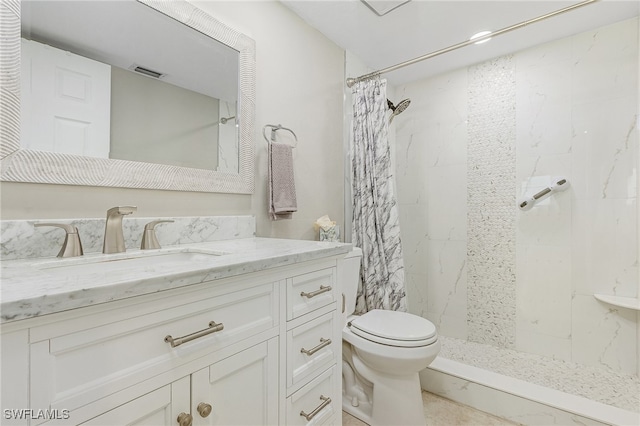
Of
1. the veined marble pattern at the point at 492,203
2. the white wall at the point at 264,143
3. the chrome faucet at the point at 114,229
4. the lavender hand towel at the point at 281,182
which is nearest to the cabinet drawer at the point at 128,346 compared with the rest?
the chrome faucet at the point at 114,229

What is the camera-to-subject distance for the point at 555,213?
214cm

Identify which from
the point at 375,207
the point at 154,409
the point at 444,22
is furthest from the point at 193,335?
the point at 444,22

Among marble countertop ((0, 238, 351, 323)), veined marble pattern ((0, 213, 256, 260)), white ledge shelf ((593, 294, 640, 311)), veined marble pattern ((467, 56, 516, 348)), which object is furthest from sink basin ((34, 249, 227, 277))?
white ledge shelf ((593, 294, 640, 311))

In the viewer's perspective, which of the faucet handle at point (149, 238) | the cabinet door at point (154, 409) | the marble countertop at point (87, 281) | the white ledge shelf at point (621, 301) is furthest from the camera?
the white ledge shelf at point (621, 301)

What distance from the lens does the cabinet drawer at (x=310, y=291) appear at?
988 millimetres

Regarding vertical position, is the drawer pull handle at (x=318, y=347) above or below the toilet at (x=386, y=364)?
above

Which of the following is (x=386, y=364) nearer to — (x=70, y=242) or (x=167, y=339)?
(x=167, y=339)

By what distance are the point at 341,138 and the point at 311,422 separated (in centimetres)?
178

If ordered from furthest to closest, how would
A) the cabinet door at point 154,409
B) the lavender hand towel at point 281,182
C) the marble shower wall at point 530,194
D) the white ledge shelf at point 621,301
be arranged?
1. the marble shower wall at point 530,194
2. the white ledge shelf at point 621,301
3. the lavender hand towel at point 281,182
4. the cabinet door at point 154,409

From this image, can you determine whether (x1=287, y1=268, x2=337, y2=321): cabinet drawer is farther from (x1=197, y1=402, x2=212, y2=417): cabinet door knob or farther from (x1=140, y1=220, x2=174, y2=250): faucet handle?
(x1=140, y1=220, x2=174, y2=250): faucet handle

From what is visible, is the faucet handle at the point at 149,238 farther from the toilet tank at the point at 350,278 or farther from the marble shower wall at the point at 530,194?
the marble shower wall at the point at 530,194

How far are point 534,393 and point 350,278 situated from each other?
3.79 ft

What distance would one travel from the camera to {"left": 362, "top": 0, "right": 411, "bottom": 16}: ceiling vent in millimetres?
1719

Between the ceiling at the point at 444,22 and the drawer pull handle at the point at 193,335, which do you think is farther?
the ceiling at the point at 444,22
